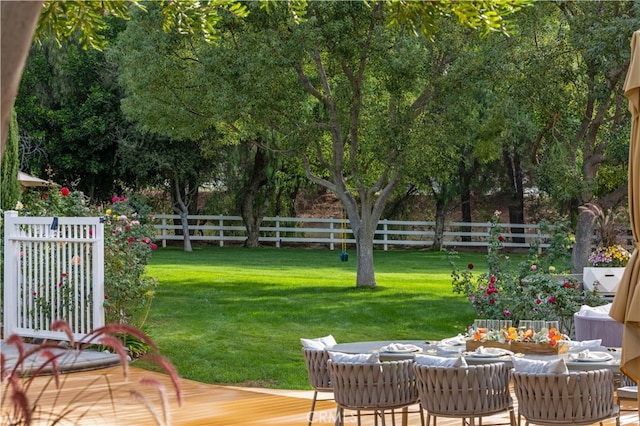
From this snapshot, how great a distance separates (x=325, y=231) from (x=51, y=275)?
19.5m

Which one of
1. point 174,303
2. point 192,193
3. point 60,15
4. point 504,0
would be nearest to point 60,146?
point 192,193

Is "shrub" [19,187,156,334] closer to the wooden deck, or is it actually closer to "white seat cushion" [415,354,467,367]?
the wooden deck

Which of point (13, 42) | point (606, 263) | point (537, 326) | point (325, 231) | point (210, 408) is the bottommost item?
point (210, 408)

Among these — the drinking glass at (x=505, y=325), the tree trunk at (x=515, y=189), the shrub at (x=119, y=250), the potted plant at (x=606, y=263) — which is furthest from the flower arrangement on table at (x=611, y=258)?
the tree trunk at (x=515, y=189)

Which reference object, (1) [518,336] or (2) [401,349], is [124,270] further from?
(1) [518,336]

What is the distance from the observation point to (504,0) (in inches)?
285

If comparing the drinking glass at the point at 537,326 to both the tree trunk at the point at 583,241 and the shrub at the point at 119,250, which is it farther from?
the tree trunk at the point at 583,241

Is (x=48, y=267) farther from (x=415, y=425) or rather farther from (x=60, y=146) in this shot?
(x=60, y=146)

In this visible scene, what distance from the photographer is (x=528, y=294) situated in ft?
36.0

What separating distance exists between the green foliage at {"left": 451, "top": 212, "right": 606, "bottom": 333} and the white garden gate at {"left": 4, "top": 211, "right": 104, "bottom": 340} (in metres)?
4.08

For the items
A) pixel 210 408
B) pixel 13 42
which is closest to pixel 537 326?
pixel 210 408

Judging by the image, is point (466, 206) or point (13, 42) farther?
point (466, 206)

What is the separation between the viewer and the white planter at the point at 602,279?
430 inches

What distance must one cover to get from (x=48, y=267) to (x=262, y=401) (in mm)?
3462
